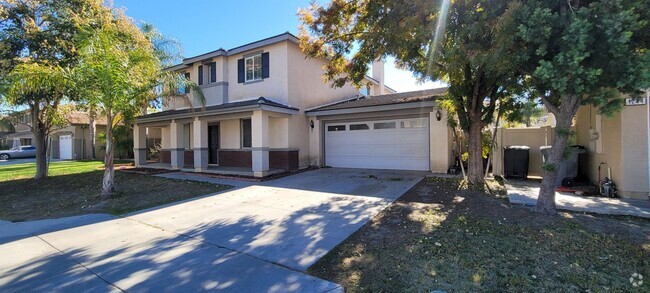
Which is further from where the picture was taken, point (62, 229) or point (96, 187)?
point (96, 187)

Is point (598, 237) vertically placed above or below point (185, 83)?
below

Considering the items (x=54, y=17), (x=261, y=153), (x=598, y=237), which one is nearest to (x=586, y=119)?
(x=598, y=237)

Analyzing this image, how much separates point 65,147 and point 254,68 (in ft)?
91.6

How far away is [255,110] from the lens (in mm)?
12211

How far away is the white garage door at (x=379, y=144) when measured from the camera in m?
12.8

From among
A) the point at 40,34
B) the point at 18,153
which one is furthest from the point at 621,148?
the point at 18,153

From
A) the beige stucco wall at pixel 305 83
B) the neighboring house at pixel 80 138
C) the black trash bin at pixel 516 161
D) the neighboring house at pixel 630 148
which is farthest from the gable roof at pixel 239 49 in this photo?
the neighboring house at pixel 80 138

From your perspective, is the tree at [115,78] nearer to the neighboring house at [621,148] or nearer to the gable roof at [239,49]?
the gable roof at [239,49]

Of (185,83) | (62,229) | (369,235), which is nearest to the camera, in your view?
(369,235)

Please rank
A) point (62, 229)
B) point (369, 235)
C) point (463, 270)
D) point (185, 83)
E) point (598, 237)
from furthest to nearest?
point (185, 83) → point (62, 229) → point (369, 235) → point (598, 237) → point (463, 270)

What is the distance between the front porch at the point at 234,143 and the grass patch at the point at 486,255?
7.63 meters

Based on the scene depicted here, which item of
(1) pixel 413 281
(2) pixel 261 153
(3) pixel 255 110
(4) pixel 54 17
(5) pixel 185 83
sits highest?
(4) pixel 54 17

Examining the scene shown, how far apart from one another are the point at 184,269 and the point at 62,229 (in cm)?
381

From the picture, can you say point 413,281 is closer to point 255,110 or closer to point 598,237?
point 598,237
